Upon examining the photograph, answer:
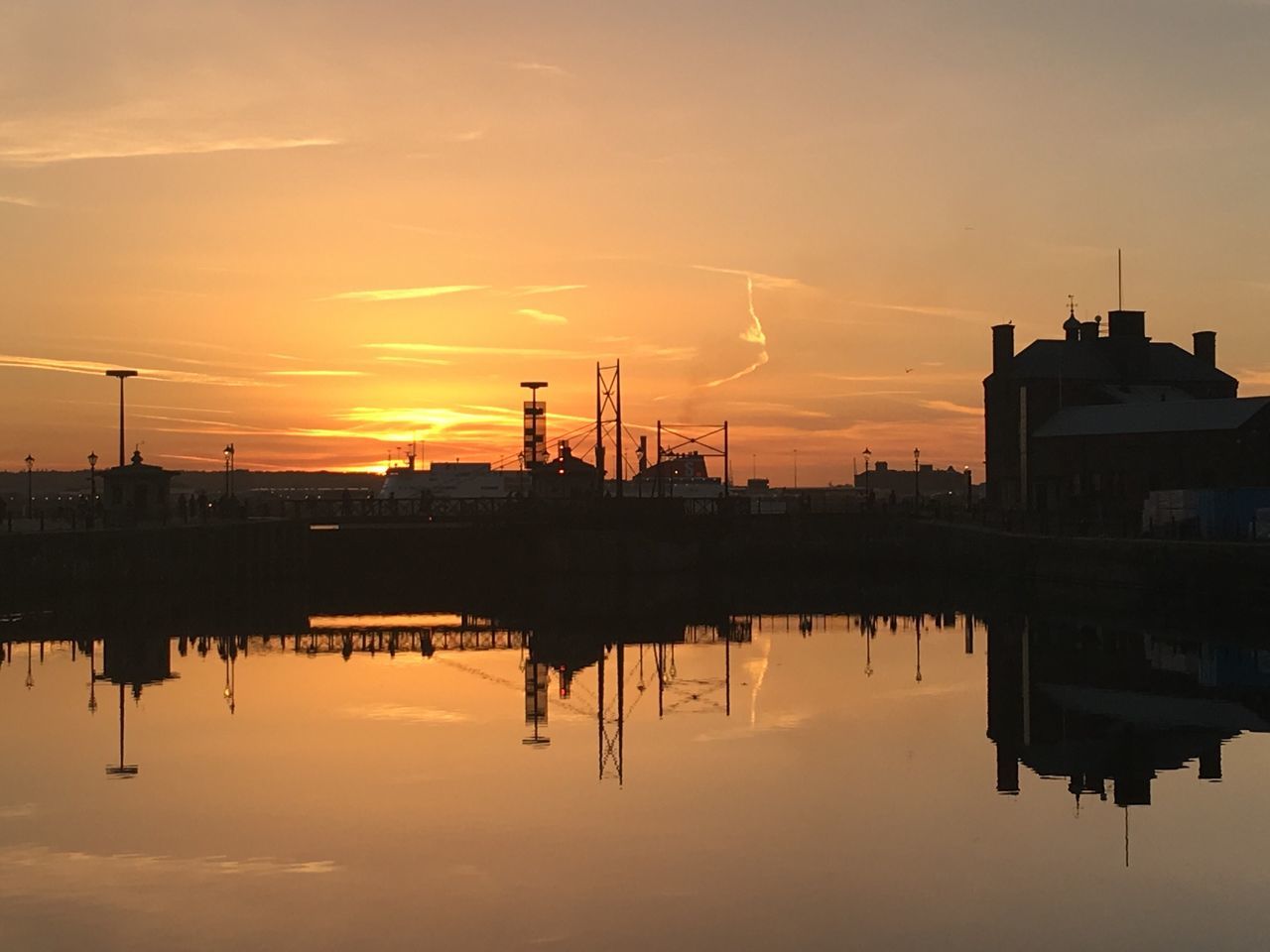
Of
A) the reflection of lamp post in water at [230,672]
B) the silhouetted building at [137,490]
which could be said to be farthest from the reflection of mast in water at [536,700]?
the silhouetted building at [137,490]

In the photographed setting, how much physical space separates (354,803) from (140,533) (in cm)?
4676

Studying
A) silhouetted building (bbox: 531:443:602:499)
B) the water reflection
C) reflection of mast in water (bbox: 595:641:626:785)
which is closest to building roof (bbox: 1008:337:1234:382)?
silhouetted building (bbox: 531:443:602:499)

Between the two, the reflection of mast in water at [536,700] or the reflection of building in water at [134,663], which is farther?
the reflection of building in water at [134,663]

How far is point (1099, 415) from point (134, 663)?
6180cm

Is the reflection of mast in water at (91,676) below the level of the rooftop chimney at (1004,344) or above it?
below

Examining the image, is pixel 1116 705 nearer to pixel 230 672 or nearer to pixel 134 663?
pixel 230 672

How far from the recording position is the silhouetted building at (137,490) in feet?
251

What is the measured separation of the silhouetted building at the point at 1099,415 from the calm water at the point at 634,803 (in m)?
38.3

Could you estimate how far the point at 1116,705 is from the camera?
36.6 metres

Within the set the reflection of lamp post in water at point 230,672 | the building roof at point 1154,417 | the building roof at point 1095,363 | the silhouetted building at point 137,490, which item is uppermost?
the building roof at point 1095,363

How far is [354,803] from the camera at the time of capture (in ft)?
82.4

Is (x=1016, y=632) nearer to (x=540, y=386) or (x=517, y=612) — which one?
(x=517, y=612)

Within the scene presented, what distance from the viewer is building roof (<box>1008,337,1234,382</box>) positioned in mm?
96125

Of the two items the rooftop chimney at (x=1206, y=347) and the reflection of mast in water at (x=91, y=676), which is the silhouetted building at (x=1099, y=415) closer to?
the rooftop chimney at (x=1206, y=347)
